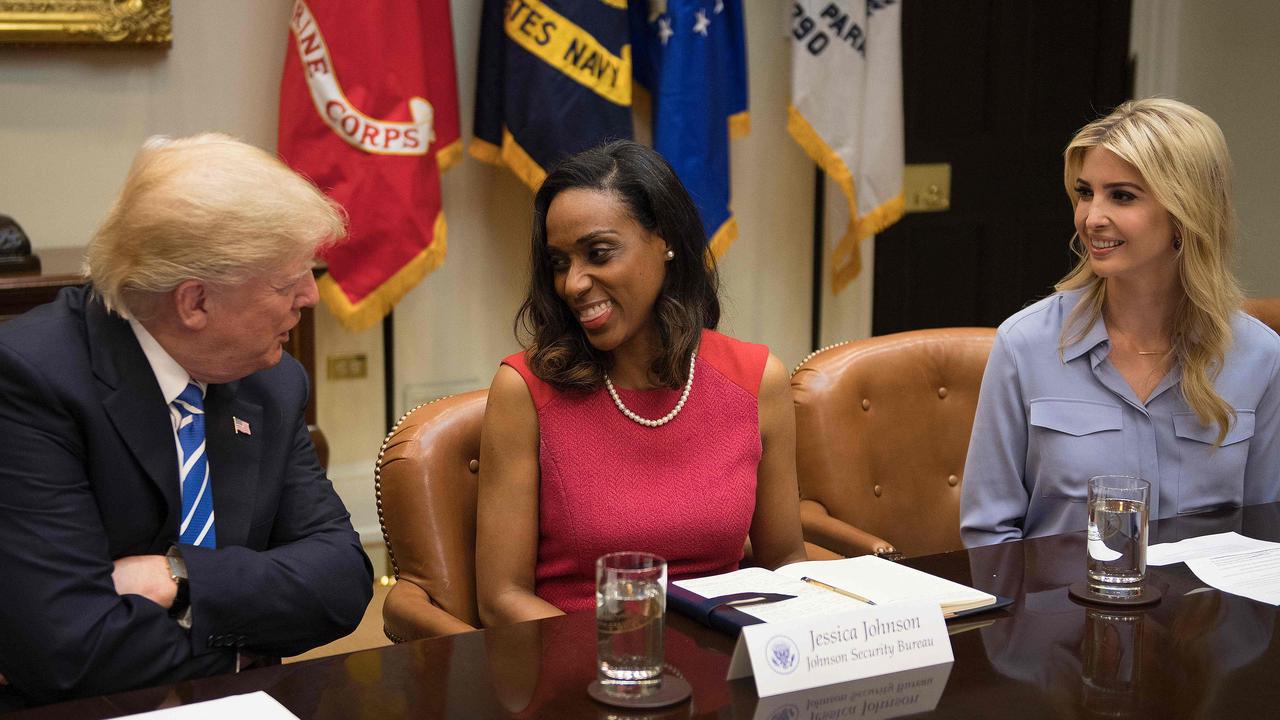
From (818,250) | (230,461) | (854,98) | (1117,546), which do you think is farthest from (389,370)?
(1117,546)

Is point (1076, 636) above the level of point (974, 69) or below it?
below

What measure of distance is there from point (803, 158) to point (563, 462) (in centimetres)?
291

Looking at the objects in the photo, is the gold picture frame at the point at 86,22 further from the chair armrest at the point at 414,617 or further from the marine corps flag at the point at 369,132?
the chair armrest at the point at 414,617

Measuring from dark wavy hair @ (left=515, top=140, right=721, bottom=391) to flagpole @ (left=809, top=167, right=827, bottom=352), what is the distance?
2634mm

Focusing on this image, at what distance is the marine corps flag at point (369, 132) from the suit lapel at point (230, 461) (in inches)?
76.1

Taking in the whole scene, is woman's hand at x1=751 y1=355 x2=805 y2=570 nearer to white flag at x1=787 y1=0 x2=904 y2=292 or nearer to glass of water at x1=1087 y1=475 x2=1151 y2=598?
glass of water at x1=1087 y1=475 x2=1151 y2=598

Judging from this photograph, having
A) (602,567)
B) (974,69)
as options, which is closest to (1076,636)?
(602,567)

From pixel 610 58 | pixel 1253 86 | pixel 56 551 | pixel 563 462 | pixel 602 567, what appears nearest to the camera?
pixel 602 567

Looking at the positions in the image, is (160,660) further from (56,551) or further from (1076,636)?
(1076,636)

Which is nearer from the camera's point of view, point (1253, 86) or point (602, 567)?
point (602, 567)

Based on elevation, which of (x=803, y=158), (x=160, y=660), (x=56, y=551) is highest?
(x=803, y=158)

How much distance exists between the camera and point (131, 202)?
5.38 ft

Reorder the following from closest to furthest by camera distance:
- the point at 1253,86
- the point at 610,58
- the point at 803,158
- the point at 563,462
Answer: the point at 563,462
the point at 610,58
the point at 803,158
the point at 1253,86

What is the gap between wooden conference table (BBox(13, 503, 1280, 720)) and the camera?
134 cm
